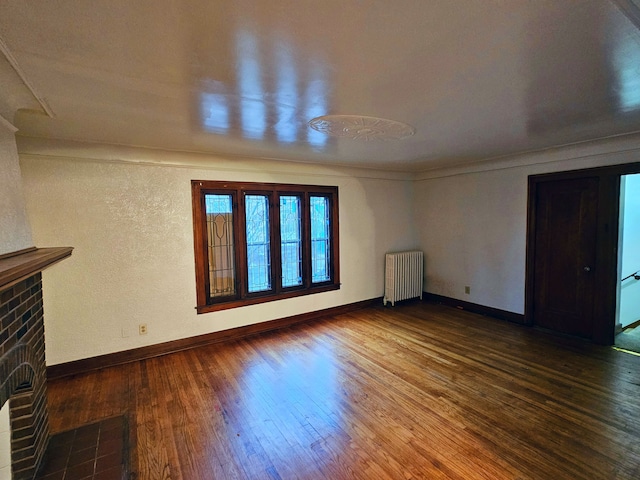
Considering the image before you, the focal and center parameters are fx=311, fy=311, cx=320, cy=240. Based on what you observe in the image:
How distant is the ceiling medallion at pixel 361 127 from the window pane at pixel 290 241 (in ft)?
5.72

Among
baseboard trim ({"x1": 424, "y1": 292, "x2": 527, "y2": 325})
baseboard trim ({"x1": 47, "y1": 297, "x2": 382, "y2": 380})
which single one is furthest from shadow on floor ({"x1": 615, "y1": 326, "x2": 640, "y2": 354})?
baseboard trim ({"x1": 47, "y1": 297, "x2": 382, "y2": 380})

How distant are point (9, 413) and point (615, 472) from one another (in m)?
3.58

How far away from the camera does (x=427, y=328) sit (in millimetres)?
4281

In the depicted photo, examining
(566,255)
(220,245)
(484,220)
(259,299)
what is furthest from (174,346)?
(566,255)

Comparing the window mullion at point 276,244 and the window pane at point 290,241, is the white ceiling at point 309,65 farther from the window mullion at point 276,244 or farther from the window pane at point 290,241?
the window pane at point 290,241

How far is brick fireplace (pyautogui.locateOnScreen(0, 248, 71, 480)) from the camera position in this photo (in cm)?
159

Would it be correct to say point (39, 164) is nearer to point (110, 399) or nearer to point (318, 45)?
point (110, 399)

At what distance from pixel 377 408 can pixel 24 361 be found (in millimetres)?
2405

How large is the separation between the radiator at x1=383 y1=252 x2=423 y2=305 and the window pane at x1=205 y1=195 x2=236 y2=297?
264 cm

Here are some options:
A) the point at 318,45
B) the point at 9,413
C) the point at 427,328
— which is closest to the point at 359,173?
the point at 427,328

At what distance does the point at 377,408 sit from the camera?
252 centimetres

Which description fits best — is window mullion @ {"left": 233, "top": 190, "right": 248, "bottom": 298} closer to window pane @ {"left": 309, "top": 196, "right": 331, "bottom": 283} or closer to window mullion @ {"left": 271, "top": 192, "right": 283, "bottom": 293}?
window mullion @ {"left": 271, "top": 192, "right": 283, "bottom": 293}

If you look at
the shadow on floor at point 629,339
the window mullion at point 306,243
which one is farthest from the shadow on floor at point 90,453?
the shadow on floor at point 629,339

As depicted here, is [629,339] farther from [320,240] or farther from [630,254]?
[320,240]
